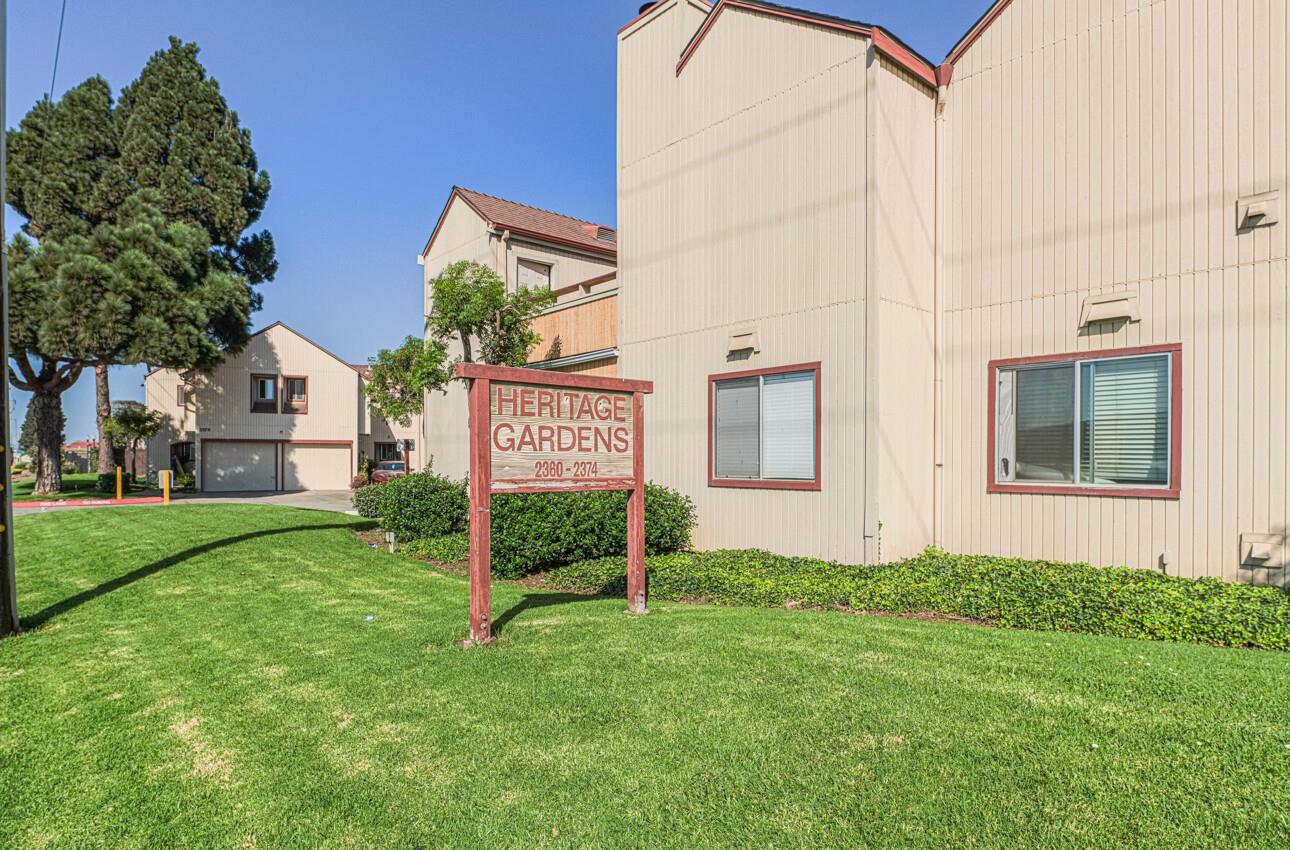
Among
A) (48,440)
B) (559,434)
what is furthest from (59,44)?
(48,440)

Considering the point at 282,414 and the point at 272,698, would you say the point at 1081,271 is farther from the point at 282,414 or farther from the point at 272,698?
the point at 282,414

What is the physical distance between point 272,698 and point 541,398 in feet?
9.55

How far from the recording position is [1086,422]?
8.14 m

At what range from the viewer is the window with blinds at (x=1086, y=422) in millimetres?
7715

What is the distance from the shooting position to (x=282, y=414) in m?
33.7

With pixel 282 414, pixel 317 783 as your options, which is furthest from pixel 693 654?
pixel 282 414

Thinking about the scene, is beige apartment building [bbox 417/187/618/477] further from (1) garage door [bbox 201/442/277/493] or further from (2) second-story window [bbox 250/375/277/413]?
(1) garage door [bbox 201/442/277/493]

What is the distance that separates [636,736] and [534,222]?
14.6m

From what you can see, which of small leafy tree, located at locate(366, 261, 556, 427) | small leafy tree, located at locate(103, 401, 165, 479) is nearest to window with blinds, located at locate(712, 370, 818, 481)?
small leafy tree, located at locate(366, 261, 556, 427)

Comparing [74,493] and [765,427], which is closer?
[765,427]

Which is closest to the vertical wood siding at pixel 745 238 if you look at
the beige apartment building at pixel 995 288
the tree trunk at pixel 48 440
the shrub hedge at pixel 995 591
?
Answer: the beige apartment building at pixel 995 288

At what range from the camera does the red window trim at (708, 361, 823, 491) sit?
9045 millimetres

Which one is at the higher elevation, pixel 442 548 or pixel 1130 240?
pixel 1130 240

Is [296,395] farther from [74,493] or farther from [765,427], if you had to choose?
[765,427]
